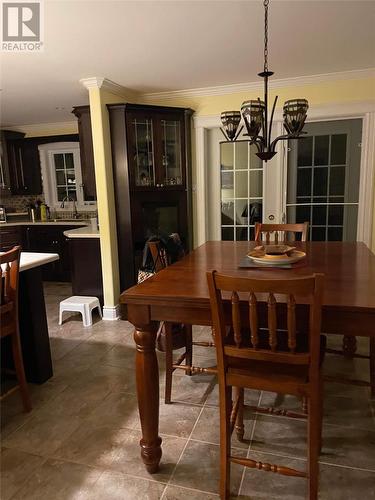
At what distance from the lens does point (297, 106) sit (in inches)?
75.4

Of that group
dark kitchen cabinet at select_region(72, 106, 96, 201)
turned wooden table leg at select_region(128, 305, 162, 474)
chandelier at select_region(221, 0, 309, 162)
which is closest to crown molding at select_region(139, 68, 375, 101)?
dark kitchen cabinet at select_region(72, 106, 96, 201)

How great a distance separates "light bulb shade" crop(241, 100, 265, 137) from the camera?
6.44 feet

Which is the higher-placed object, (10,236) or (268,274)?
(268,274)

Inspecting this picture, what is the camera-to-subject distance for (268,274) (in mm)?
1840

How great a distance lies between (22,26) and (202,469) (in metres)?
2.79

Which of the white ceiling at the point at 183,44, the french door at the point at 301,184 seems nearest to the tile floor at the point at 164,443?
the french door at the point at 301,184

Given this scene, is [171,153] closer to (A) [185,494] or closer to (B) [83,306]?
(B) [83,306]

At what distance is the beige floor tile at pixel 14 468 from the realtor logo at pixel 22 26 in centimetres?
249

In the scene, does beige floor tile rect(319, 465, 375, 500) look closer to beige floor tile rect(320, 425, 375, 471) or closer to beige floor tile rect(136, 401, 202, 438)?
beige floor tile rect(320, 425, 375, 471)

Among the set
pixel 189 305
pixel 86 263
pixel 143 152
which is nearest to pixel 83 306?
pixel 86 263

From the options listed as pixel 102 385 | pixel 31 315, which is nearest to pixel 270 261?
pixel 102 385

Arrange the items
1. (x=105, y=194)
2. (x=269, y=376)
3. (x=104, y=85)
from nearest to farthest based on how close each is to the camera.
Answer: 1. (x=269, y=376)
2. (x=104, y=85)
3. (x=105, y=194)

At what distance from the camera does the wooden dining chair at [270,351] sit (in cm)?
128

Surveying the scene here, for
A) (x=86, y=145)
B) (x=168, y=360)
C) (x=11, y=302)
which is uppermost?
(x=86, y=145)
